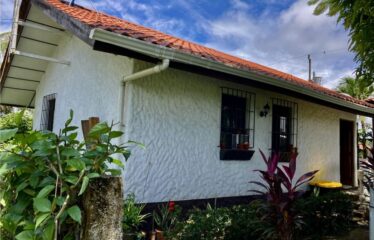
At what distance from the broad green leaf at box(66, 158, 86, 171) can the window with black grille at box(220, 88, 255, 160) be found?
495 cm

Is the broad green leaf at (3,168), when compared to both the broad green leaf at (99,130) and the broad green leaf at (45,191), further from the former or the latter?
the broad green leaf at (99,130)

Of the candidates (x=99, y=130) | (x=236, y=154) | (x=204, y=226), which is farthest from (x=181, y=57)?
(x=99, y=130)

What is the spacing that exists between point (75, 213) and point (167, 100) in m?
4.19

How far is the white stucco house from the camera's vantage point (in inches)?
207

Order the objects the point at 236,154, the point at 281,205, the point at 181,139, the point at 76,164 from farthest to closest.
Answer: the point at 236,154, the point at 181,139, the point at 281,205, the point at 76,164

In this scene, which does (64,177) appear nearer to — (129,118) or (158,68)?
(158,68)

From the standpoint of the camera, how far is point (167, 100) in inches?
231

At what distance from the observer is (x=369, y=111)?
9.73 m

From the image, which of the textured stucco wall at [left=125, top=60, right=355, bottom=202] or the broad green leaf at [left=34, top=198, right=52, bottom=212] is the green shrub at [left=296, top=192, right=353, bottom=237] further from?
the broad green leaf at [left=34, top=198, right=52, bottom=212]

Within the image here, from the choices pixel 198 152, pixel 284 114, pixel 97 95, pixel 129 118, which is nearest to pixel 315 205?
pixel 198 152

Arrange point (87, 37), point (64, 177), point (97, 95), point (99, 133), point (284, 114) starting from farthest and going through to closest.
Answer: point (284, 114) < point (97, 95) < point (87, 37) < point (99, 133) < point (64, 177)

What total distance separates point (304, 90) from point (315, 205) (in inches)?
102

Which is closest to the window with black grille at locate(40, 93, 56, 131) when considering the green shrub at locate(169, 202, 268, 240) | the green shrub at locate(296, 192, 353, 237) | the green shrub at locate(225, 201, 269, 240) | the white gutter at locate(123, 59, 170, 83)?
the white gutter at locate(123, 59, 170, 83)

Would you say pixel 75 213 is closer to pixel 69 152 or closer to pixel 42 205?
pixel 42 205
